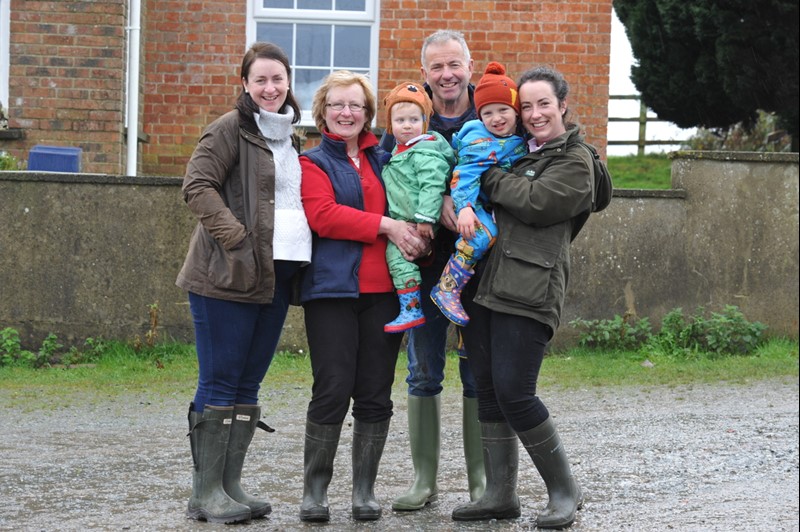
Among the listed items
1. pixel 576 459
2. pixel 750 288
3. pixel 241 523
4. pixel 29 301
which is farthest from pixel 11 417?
pixel 750 288

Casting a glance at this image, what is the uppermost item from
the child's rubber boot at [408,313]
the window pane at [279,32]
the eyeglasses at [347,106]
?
the window pane at [279,32]

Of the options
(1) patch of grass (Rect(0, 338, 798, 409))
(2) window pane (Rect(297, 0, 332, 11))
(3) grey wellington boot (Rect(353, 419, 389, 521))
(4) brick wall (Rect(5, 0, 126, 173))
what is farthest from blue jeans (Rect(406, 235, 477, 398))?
(2) window pane (Rect(297, 0, 332, 11))

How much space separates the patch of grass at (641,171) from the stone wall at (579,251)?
5.51m

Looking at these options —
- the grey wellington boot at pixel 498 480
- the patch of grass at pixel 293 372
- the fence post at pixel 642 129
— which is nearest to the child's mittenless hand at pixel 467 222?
the grey wellington boot at pixel 498 480

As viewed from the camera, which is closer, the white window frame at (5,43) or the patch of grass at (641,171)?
the white window frame at (5,43)

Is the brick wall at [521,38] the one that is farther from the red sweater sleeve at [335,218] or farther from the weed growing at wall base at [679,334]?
the red sweater sleeve at [335,218]

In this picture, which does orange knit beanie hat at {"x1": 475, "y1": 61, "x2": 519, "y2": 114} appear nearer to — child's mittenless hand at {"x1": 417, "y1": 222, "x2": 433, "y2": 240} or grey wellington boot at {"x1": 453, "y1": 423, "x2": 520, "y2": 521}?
child's mittenless hand at {"x1": 417, "y1": 222, "x2": 433, "y2": 240}

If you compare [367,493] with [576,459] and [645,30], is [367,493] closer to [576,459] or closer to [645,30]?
[576,459]

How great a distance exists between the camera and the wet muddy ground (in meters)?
4.72

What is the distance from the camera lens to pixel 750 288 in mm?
9672

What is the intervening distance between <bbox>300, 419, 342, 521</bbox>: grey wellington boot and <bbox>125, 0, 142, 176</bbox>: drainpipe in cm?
587

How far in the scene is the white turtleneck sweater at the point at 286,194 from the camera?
4668 mm

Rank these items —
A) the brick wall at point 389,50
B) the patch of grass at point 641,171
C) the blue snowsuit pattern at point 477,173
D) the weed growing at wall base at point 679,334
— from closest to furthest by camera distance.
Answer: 1. the blue snowsuit pattern at point 477,173
2. the weed growing at wall base at point 679,334
3. the brick wall at point 389,50
4. the patch of grass at point 641,171

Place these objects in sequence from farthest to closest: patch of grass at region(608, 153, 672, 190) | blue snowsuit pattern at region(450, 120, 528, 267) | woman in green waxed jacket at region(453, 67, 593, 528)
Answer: patch of grass at region(608, 153, 672, 190) → blue snowsuit pattern at region(450, 120, 528, 267) → woman in green waxed jacket at region(453, 67, 593, 528)
